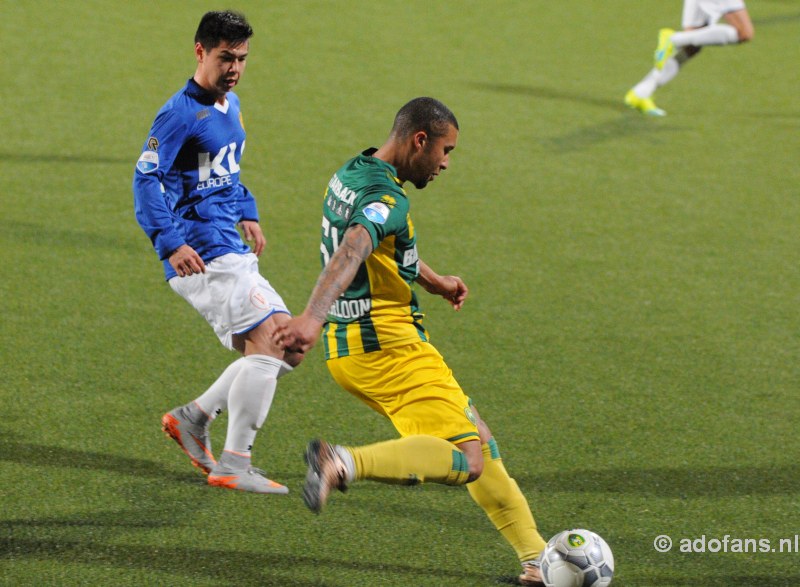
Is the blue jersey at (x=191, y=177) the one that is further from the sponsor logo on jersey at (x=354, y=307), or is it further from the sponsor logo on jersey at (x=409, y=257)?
the sponsor logo on jersey at (x=409, y=257)

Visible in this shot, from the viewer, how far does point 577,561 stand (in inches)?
158

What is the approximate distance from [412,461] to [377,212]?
828mm

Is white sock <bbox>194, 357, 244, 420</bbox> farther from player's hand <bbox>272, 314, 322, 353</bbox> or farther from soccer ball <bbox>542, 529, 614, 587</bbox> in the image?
soccer ball <bbox>542, 529, 614, 587</bbox>

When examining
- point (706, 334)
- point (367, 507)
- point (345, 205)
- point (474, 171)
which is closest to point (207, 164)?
point (345, 205)

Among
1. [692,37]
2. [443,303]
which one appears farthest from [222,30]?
[692,37]

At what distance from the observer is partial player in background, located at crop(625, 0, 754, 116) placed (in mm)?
11336

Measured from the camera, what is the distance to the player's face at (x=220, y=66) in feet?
15.6

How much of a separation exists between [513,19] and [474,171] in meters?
5.30

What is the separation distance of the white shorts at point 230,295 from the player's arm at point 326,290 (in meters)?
1.15

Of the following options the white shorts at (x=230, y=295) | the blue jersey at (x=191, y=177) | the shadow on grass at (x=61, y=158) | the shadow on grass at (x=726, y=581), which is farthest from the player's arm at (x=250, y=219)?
the shadow on grass at (x=61, y=158)

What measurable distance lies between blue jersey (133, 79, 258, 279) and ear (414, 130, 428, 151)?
1.18 meters

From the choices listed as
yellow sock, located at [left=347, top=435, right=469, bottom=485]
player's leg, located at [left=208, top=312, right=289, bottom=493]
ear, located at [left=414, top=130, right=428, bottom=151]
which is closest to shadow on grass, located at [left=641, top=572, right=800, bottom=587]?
yellow sock, located at [left=347, top=435, right=469, bottom=485]

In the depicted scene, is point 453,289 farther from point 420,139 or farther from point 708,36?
point 708,36

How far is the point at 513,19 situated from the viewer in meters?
14.6
